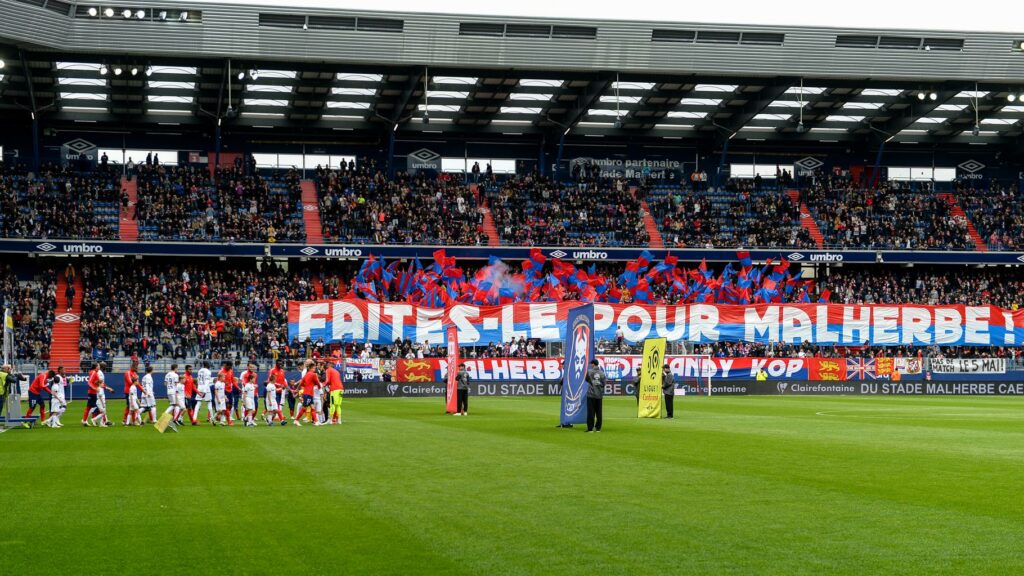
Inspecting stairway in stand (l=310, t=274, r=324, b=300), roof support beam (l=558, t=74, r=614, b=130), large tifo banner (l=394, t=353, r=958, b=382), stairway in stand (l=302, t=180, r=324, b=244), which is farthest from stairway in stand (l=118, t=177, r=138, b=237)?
roof support beam (l=558, t=74, r=614, b=130)

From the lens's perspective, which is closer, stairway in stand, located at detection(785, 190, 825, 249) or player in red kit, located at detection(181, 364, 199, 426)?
player in red kit, located at detection(181, 364, 199, 426)

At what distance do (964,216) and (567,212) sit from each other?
26.2 meters

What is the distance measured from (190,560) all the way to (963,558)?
6.68 meters

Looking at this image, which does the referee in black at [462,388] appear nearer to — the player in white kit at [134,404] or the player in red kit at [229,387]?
the player in red kit at [229,387]

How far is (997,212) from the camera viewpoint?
2960 inches

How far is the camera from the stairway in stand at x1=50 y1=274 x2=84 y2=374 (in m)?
55.2

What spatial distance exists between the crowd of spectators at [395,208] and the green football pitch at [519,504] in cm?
4184

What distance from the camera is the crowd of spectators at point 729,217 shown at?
70.4 metres

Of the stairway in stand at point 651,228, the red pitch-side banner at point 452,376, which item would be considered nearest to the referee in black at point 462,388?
the red pitch-side banner at point 452,376

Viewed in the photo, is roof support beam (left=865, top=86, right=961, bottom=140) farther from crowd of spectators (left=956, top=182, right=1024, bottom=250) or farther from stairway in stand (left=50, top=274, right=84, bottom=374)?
stairway in stand (left=50, top=274, right=84, bottom=374)

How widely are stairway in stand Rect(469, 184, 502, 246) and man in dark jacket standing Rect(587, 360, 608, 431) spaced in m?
41.1

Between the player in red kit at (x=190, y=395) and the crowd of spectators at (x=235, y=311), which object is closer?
the player in red kit at (x=190, y=395)

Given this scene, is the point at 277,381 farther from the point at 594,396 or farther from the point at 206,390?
the point at 594,396

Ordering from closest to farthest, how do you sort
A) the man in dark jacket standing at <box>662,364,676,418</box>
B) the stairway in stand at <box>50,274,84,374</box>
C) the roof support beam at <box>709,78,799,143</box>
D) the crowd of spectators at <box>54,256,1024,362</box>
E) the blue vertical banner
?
the blue vertical banner < the man in dark jacket standing at <box>662,364,676,418</box> < the stairway in stand at <box>50,274,84,374</box> < the crowd of spectators at <box>54,256,1024,362</box> < the roof support beam at <box>709,78,799,143</box>
